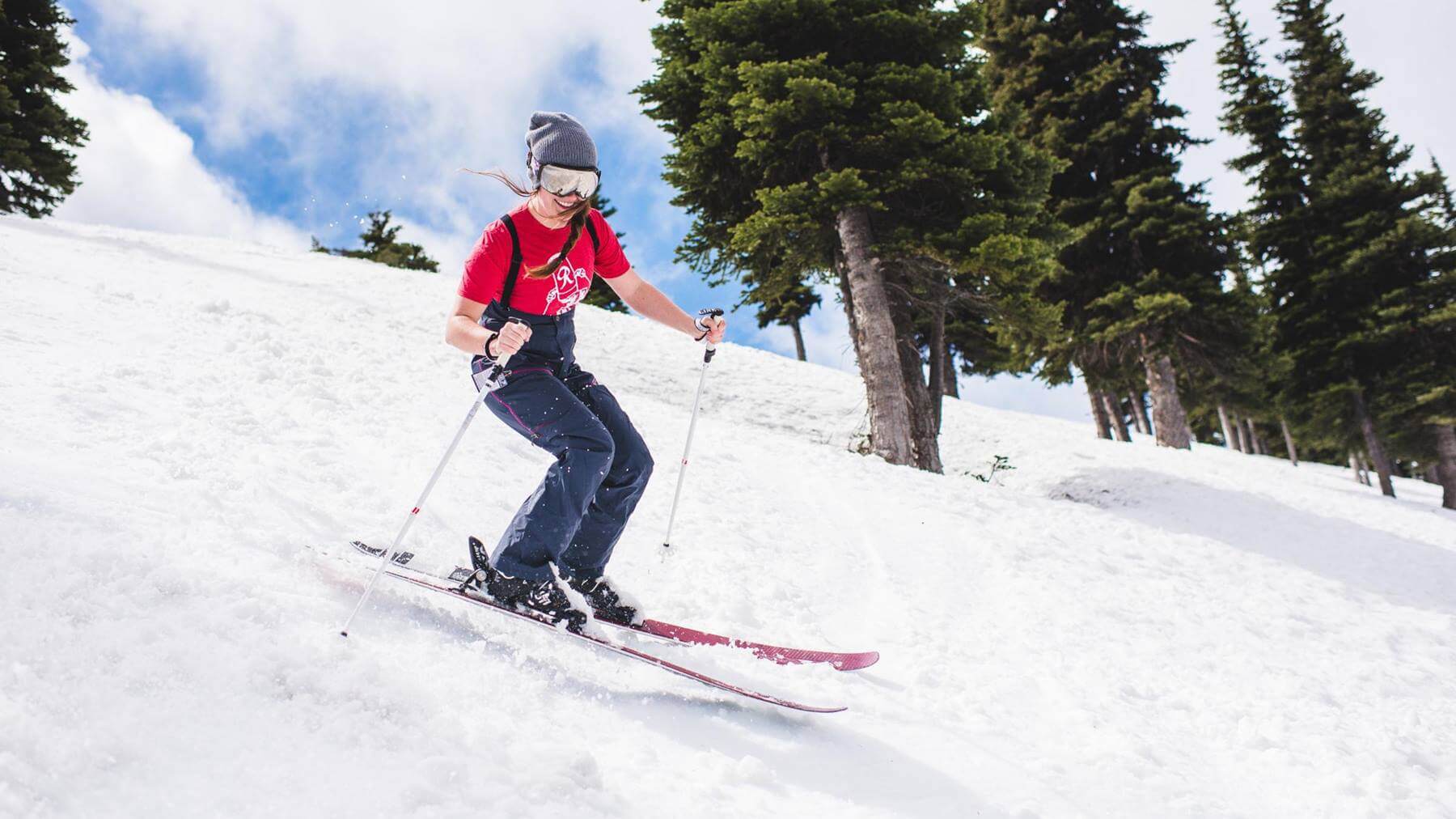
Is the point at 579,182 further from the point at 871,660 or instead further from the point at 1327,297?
the point at 1327,297

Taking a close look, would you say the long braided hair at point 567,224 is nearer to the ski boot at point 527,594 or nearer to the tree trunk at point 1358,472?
the ski boot at point 527,594

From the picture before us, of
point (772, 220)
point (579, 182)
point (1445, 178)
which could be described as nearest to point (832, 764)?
point (579, 182)

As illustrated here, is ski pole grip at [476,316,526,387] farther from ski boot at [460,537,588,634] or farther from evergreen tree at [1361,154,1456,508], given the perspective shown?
evergreen tree at [1361,154,1456,508]

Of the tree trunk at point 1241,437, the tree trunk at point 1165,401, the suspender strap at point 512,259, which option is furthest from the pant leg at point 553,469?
the tree trunk at point 1241,437

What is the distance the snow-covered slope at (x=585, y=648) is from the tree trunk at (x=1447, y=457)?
10368mm

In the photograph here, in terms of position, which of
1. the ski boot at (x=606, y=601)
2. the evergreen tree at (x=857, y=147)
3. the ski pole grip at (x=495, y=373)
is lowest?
the ski boot at (x=606, y=601)

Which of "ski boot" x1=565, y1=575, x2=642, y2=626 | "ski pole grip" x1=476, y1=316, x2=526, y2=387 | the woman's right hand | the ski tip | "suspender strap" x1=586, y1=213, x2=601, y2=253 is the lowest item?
the ski tip

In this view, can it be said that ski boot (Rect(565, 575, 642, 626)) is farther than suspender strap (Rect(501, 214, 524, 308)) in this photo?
Yes

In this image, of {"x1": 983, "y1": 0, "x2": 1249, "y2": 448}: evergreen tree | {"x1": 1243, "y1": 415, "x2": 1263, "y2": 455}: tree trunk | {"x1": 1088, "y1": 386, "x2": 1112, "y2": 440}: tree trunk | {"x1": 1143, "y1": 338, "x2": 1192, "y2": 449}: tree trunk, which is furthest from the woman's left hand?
{"x1": 1243, "y1": 415, "x2": 1263, "y2": 455}: tree trunk

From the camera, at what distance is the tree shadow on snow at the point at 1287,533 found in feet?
25.1

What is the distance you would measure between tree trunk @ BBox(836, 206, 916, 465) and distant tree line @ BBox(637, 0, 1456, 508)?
0.04m

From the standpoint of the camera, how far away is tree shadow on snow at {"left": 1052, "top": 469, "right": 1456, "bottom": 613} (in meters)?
7.65

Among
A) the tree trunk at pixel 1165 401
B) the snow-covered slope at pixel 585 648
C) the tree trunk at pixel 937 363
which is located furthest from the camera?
the tree trunk at pixel 1165 401

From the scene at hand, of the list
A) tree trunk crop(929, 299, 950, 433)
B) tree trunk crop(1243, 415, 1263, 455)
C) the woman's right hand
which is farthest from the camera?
tree trunk crop(1243, 415, 1263, 455)
